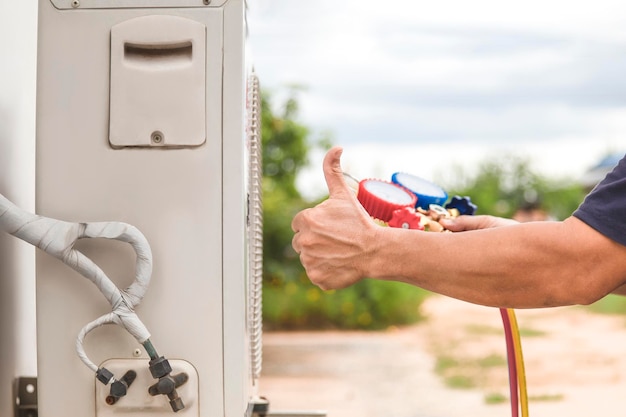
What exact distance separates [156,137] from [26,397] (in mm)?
564

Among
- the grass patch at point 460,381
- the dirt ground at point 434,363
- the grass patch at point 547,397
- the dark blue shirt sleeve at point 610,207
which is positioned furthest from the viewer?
the grass patch at point 460,381

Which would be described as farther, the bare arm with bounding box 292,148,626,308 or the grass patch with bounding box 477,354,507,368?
the grass patch with bounding box 477,354,507,368

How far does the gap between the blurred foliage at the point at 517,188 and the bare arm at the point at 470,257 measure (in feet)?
19.8

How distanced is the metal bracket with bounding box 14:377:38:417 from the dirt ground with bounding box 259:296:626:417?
3118 mm

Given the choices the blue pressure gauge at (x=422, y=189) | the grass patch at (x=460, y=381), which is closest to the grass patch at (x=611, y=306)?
the grass patch at (x=460, y=381)

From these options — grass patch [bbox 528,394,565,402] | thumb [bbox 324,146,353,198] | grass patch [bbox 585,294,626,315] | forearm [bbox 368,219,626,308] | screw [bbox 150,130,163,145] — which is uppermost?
screw [bbox 150,130,163,145]

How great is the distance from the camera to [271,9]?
283 inches

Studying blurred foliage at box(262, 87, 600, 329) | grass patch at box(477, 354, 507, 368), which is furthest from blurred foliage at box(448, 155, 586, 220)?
grass patch at box(477, 354, 507, 368)

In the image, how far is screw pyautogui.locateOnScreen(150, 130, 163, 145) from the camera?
1.22m

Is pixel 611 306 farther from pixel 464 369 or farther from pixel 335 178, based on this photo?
pixel 335 178

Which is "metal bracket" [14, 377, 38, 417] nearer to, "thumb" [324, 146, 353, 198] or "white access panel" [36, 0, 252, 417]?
"white access panel" [36, 0, 252, 417]

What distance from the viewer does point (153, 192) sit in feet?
4.04

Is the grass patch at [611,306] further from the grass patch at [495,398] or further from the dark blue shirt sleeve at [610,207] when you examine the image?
the dark blue shirt sleeve at [610,207]

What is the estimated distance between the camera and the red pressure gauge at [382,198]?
134 cm
